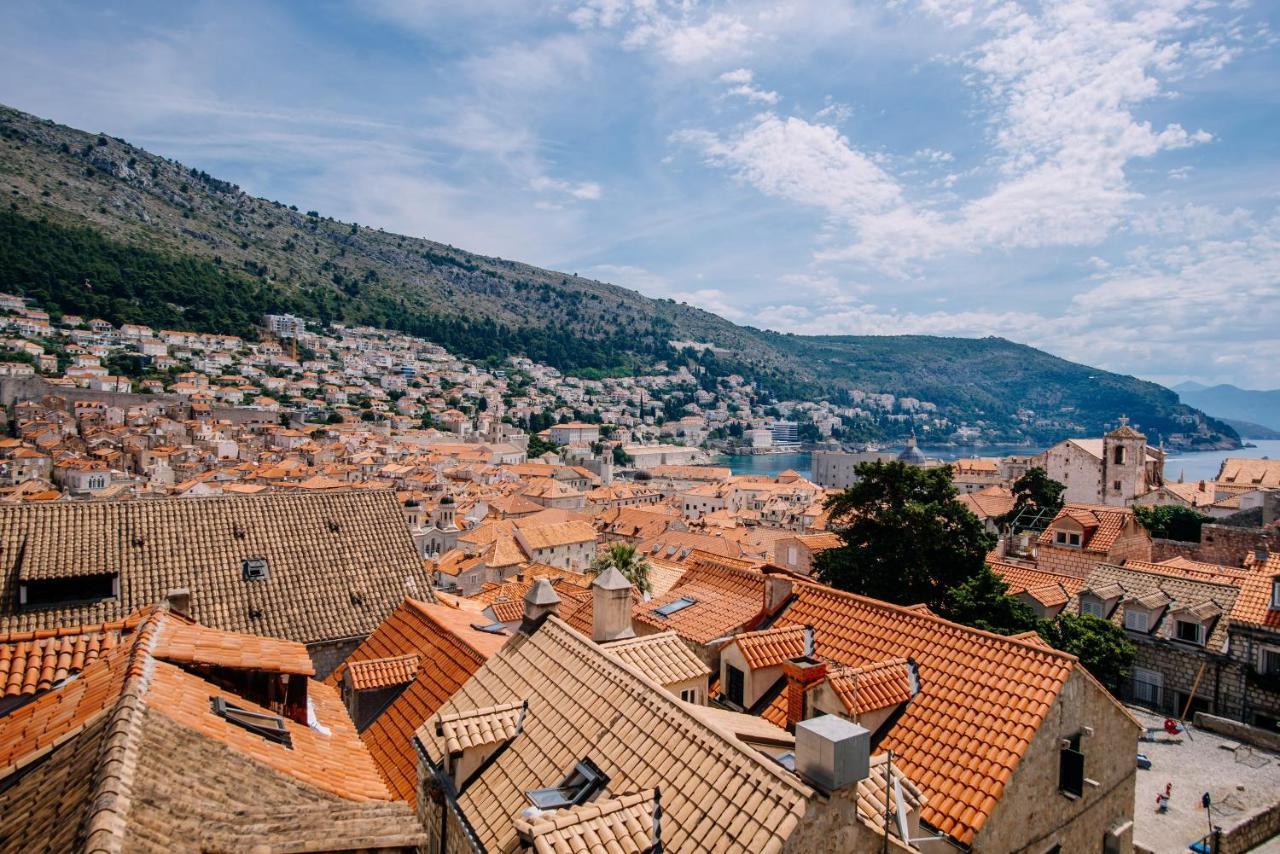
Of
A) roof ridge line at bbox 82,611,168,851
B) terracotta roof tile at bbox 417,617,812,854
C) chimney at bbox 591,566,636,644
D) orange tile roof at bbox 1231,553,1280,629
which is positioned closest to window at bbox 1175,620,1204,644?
orange tile roof at bbox 1231,553,1280,629

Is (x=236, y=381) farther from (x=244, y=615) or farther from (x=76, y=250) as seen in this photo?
(x=244, y=615)

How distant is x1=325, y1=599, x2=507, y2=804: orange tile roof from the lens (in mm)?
10172

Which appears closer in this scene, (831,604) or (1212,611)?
(831,604)

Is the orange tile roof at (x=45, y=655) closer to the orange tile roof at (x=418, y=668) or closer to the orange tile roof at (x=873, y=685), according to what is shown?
the orange tile roof at (x=418, y=668)

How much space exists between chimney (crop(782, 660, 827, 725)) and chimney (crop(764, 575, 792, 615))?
3298mm

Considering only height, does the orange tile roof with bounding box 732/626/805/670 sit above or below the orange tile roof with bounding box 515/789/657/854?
below

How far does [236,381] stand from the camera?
129000 millimetres

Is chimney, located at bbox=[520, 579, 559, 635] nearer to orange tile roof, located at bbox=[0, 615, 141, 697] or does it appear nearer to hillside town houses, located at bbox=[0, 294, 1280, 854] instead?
hillside town houses, located at bbox=[0, 294, 1280, 854]

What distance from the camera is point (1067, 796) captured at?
350 inches

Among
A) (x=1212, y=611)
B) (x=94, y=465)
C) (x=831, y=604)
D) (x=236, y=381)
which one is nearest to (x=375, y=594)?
(x=831, y=604)

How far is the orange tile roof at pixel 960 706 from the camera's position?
807 cm

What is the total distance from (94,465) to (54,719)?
8463 cm

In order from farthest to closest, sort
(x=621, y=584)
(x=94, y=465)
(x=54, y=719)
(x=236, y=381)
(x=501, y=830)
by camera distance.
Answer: (x=236, y=381) < (x=94, y=465) < (x=621, y=584) < (x=501, y=830) < (x=54, y=719)

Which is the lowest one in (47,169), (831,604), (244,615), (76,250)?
(244,615)
